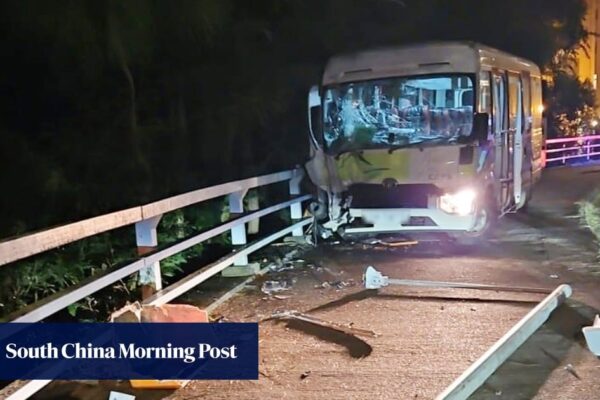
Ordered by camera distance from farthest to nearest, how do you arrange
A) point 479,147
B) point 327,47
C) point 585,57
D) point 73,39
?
point 585,57
point 327,47
point 479,147
point 73,39

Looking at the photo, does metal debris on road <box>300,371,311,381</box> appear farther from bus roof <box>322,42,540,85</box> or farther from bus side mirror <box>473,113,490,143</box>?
bus roof <box>322,42,540,85</box>

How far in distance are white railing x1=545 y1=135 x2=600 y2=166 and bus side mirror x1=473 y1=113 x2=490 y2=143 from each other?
16149mm

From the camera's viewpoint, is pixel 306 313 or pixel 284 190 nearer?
pixel 306 313

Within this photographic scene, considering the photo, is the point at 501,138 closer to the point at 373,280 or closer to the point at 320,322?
the point at 373,280

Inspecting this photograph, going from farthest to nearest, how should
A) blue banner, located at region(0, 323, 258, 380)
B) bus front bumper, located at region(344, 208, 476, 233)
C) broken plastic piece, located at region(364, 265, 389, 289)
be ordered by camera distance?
bus front bumper, located at region(344, 208, 476, 233) → broken plastic piece, located at region(364, 265, 389, 289) → blue banner, located at region(0, 323, 258, 380)

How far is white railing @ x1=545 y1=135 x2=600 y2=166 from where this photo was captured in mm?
25266

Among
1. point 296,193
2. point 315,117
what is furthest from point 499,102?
point 296,193

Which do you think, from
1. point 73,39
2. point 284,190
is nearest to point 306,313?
point 73,39

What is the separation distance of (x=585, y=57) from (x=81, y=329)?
1504 inches

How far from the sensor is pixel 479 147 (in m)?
9.75

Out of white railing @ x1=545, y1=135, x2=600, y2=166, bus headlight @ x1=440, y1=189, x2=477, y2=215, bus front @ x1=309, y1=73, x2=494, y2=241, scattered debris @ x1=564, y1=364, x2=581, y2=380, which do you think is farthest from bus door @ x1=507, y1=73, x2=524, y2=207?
white railing @ x1=545, y1=135, x2=600, y2=166

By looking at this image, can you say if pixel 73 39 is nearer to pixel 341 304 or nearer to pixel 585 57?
pixel 341 304

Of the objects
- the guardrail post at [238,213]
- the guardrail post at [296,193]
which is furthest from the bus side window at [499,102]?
the guardrail post at [238,213]

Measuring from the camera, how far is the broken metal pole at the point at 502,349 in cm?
463
